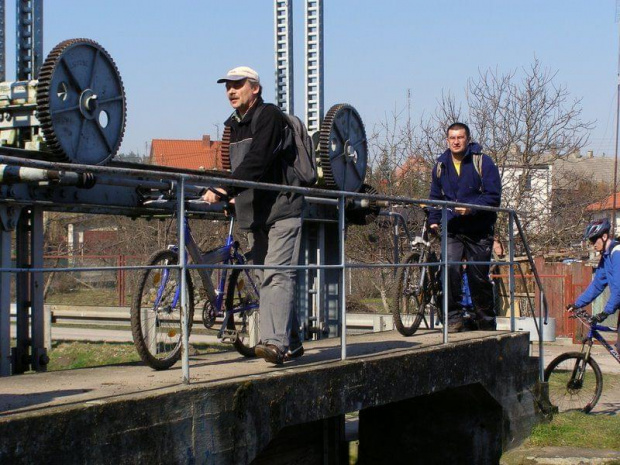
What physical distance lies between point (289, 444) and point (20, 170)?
3.79m

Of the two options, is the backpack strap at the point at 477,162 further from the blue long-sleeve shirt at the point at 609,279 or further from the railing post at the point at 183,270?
the railing post at the point at 183,270

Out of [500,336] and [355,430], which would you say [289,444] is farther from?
[500,336]

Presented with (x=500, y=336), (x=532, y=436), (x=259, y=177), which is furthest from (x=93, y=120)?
(x=532, y=436)

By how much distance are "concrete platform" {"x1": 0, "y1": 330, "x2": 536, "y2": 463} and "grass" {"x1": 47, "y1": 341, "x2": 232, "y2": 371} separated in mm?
9814

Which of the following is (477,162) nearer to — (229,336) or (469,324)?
(469,324)

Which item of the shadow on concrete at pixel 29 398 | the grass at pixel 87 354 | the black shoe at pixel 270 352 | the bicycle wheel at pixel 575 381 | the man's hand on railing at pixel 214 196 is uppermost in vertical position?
the man's hand on railing at pixel 214 196

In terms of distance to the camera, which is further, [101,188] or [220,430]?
[101,188]

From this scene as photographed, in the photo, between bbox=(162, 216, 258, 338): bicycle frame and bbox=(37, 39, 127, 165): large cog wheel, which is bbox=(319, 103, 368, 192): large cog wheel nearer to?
bbox=(37, 39, 127, 165): large cog wheel

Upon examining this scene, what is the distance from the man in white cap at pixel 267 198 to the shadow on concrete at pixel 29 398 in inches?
59.6

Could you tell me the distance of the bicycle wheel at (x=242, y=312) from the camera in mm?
7707

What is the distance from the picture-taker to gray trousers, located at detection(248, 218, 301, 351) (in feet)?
21.8

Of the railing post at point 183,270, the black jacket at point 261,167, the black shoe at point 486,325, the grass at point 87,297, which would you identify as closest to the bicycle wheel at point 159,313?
the black jacket at point 261,167

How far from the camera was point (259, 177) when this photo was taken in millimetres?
6496

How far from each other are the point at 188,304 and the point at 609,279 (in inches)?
234
